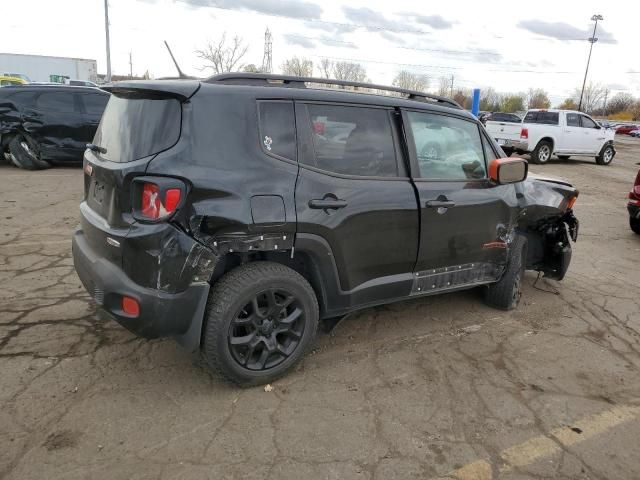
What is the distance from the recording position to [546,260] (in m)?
5.04

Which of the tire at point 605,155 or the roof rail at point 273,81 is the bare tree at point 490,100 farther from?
the roof rail at point 273,81

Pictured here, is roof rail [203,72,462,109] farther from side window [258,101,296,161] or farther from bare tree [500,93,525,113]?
bare tree [500,93,525,113]

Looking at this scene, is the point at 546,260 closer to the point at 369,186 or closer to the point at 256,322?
the point at 369,186

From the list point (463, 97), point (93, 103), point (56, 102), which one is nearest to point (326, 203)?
point (93, 103)

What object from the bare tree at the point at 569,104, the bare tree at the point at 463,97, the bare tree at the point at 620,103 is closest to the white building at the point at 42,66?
the bare tree at the point at 463,97

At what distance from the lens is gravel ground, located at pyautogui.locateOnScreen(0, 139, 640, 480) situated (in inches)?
98.3

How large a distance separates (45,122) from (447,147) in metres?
9.38

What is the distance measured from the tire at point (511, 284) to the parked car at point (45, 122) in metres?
9.05

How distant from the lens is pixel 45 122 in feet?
33.6

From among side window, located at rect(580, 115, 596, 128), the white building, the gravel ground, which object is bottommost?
the gravel ground

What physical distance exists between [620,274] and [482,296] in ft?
7.02

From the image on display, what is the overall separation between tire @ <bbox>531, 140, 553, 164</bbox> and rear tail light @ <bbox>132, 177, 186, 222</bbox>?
16.2 meters

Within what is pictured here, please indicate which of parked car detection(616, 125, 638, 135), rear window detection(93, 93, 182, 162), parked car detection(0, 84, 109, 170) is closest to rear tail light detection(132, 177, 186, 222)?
rear window detection(93, 93, 182, 162)

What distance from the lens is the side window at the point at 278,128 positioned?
2936mm
